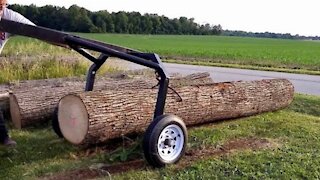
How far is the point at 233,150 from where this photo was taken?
18.7 feet

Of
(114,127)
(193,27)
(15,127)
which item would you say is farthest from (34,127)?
(193,27)

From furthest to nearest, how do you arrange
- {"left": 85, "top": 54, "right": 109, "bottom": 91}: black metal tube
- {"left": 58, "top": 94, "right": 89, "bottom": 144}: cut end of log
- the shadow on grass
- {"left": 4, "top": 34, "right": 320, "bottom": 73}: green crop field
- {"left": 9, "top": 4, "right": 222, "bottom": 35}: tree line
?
{"left": 9, "top": 4, "right": 222, "bottom": 35}: tree line
{"left": 4, "top": 34, "right": 320, "bottom": 73}: green crop field
the shadow on grass
{"left": 85, "top": 54, "right": 109, "bottom": 91}: black metal tube
{"left": 58, "top": 94, "right": 89, "bottom": 144}: cut end of log

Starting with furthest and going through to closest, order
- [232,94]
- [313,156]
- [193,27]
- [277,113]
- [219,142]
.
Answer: [193,27] < [277,113] < [232,94] < [219,142] < [313,156]

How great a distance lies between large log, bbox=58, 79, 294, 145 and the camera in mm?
5266

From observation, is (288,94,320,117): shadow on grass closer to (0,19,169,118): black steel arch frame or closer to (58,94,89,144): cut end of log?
(0,19,169,118): black steel arch frame

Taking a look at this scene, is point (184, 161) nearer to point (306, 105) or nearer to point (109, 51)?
point (109, 51)

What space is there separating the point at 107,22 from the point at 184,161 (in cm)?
6320

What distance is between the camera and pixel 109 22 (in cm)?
6694

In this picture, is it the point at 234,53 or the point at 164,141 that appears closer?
the point at 164,141

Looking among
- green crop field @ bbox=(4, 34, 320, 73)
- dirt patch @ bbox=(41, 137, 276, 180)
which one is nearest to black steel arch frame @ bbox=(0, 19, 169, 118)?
dirt patch @ bbox=(41, 137, 276, 180)

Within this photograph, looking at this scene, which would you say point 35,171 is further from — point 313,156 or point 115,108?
point 313,156

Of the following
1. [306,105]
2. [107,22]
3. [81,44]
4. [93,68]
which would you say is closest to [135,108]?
[93,68]

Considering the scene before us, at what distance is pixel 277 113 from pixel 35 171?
514 cm

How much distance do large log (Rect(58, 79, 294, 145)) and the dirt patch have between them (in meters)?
0.54
